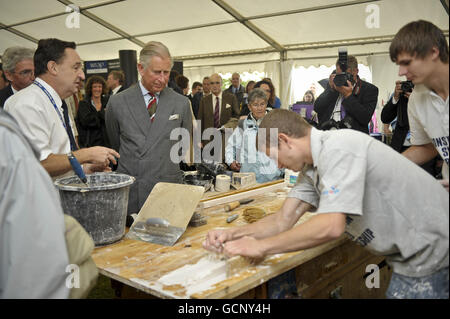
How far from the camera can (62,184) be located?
192 centimetres

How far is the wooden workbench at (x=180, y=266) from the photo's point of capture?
145 cm

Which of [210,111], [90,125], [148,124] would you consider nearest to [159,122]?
[148,124]

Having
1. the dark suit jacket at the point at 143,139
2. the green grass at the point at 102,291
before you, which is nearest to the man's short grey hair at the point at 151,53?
the dark suit jacket at the point at 143,139

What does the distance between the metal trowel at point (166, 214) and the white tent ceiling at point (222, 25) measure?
16.9 ft

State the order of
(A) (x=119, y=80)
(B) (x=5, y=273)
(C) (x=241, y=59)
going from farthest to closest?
(C) (x=241, y=59) < (A) (x=119, y=80) < (B) (x=5, y=273)

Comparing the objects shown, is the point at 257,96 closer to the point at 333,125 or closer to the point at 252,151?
the point at 252,151

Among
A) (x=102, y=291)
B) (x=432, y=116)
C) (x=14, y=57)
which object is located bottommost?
(x=102, y=291)

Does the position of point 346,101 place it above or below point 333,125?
above

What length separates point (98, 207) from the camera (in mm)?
1807

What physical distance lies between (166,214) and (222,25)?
6280 millimetres
